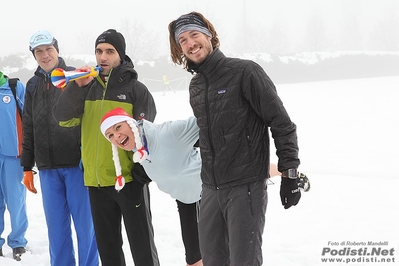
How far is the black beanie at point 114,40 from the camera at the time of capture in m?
2.87

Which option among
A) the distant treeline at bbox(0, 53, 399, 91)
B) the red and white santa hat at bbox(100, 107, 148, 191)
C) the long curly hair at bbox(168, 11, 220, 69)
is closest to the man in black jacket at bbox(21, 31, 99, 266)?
the red and white santa hat at bbox(100, 107, 148, 191)

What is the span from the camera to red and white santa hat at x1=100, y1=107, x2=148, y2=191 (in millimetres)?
2570

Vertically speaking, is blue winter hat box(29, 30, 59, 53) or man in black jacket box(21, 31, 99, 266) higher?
blue winter hat box(29, 30, 59, 53)

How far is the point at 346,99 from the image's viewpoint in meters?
18.7

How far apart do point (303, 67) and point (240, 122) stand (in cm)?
3972

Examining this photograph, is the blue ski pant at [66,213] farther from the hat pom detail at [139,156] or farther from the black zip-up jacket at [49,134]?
the hat pom detail at [139,156]

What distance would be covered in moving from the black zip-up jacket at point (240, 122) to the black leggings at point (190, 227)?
84 cm

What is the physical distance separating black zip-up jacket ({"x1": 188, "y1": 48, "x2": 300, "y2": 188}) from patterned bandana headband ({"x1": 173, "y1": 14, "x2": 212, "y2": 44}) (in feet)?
0.58

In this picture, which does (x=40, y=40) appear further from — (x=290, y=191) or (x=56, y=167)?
(x=290, y=191)

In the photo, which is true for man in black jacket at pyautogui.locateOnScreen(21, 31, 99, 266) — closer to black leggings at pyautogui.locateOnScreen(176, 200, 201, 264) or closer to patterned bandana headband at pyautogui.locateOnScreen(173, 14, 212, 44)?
black leggings at pyautogui.locateOnScreen(176, 200, 201, 264)

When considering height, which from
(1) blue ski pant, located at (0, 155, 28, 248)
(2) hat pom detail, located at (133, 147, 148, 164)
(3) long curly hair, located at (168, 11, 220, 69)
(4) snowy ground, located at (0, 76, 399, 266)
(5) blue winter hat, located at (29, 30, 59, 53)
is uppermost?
(5) blue winter hat, located at (29, 30, 59, 53)

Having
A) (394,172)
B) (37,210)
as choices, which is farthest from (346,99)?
(37,210)

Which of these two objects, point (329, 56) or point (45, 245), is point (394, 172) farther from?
point (329, 56)

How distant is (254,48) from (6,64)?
37106 mm
